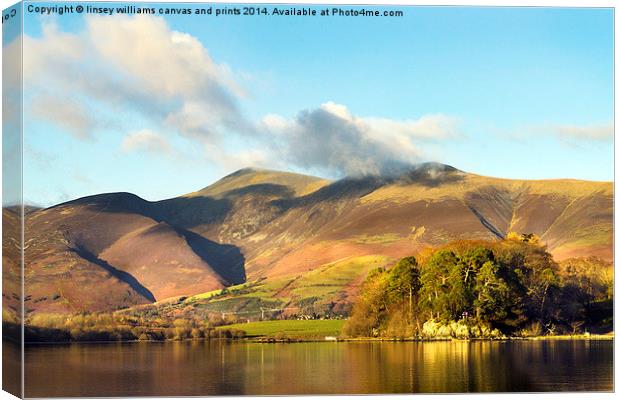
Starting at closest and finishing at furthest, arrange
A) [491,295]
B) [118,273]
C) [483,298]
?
1. [491,295]
2. [483,298]
3. [118,273]

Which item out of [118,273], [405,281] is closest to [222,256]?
[118,273]

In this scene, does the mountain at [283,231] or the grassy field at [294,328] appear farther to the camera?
the grassy field at [294,328]

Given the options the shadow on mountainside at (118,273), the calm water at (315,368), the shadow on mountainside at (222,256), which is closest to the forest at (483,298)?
the calm water at (315,368)

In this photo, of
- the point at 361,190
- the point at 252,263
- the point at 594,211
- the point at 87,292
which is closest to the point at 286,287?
the point at 252,263

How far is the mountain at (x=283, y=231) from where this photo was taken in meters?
35.6

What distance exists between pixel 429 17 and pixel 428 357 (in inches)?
360

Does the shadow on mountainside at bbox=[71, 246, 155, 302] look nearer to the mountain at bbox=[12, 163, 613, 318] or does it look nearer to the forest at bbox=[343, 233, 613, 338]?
the mountain at bbox=[12, 163, 613, 318]

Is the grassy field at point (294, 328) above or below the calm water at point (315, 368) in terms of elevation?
above

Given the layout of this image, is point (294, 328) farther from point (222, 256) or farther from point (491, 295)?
point (491, 295)

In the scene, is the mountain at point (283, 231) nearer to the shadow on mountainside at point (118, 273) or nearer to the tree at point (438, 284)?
the shadow on mountainside at point (118, 273)

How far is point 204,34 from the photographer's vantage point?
1271 inches

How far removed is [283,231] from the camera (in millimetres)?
40969

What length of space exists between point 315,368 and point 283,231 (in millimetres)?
8946

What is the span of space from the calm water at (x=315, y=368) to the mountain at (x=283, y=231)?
2433 mm
